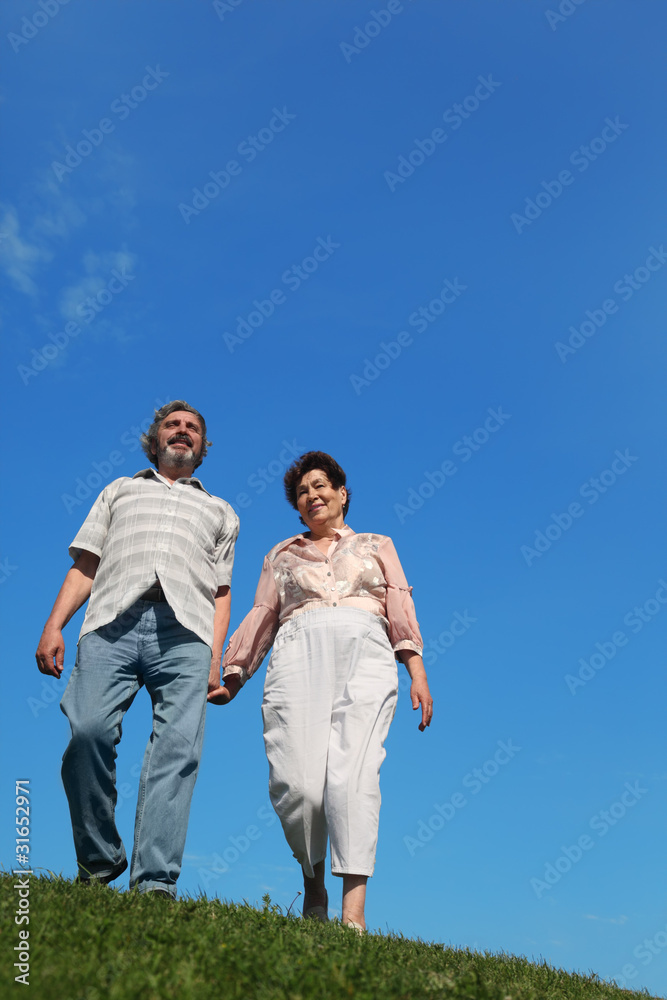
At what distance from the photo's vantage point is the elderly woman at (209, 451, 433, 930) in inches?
208

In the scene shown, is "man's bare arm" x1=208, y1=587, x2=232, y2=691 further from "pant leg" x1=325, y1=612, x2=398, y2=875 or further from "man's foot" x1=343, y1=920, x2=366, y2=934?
"man's foot" x1=343, y1=920, x2=366, y2=934

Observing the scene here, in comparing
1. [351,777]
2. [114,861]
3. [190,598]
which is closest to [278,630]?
[190,598]

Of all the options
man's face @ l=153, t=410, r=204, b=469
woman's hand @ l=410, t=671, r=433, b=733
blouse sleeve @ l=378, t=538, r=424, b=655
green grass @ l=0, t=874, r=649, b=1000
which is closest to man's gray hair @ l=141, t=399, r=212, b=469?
man's face @ l=153, t=410, r=204, b=469

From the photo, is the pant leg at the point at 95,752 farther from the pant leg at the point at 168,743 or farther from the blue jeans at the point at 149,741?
the pant leg at the point at 168,743

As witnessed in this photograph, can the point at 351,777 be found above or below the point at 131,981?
above

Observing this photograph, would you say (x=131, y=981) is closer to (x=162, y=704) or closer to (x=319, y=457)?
(x=162, y=704)

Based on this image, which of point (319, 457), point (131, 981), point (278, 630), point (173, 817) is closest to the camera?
point (131, 981)

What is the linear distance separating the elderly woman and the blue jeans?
54 centimetres

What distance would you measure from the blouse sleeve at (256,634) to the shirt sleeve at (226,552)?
29cm

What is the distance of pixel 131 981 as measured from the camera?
3.19 m

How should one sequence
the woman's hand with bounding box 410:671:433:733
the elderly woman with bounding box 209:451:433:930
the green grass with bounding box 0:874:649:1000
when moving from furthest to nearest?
the woman's hand with bounding box 410:671:433:733 → the elderly woman with bounding box 209:451:433:930 → the green grass with bounding box 0:874:649:1000

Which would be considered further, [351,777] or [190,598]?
[190,598]

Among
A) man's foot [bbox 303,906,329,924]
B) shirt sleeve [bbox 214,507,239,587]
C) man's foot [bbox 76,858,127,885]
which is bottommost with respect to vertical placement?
man's foot [bbox 303,906,329,924]

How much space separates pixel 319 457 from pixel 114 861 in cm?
335
